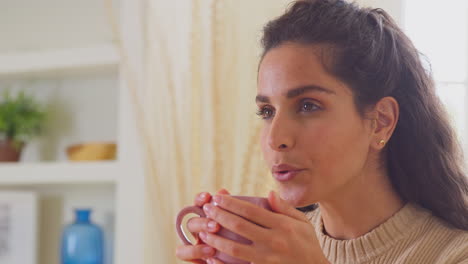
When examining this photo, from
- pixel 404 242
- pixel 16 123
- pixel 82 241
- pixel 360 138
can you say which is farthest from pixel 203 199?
pixel 16 123

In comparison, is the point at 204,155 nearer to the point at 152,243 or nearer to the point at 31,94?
the point at 152,243

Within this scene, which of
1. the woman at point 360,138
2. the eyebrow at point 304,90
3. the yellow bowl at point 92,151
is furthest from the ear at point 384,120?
the yellow bowl at point 92,151

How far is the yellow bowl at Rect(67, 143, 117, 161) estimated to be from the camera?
2.68 metres

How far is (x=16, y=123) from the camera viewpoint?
2.85m

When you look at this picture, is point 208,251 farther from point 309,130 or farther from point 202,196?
point 309,130

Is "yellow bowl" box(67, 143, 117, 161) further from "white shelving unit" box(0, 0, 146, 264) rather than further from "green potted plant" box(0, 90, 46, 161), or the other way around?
"green potted plant" box(0, 90, 46, 161)

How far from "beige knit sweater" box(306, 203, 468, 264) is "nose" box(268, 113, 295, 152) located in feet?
0.86

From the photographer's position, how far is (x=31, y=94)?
9.95ft

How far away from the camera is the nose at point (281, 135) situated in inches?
41.3

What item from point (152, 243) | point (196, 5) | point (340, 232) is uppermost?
point (196, 5)

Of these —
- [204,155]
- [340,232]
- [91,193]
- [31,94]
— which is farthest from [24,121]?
[340,232]

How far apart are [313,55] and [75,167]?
1.75 metres

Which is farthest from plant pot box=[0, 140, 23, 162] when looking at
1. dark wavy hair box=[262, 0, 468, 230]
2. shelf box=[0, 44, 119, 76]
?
dark wavy hair box=[262, 0, 468, 230]

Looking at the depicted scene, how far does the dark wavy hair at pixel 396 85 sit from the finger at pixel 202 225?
365mm
